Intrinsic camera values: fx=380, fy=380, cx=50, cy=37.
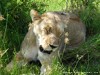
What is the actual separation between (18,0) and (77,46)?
124cm

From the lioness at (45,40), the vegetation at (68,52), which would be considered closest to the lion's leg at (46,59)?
the lioness at (45,40)

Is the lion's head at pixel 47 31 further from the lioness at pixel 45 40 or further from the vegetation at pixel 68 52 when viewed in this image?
the vegetation at pixel 68 52

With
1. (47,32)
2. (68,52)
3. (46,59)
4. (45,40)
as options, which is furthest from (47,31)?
(68,52)

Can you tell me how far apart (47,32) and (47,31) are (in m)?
0.02

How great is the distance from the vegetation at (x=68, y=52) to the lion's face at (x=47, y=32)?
221mm

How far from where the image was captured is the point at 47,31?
4.52m

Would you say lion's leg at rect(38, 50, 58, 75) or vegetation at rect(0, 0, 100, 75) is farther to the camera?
vegetation at rect(0, 0, 100, 75)

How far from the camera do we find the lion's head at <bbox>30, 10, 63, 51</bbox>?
4379 millimetres

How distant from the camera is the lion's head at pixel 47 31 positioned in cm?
438

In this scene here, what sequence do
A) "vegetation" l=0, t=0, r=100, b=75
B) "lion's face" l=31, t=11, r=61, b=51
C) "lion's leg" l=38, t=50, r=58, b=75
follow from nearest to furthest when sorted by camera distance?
"lion's face" l=31, t=11, r=61, b=51
"lion's leg" l=38, t=50, r=58, b=75
"vegetation" l=0, t=0, r=100, b=75

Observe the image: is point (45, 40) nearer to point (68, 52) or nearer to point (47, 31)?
point (47, 31)

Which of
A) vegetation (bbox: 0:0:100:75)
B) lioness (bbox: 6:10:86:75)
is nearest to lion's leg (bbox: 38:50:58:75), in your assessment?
lioness (bbox: 6:10:86:75)

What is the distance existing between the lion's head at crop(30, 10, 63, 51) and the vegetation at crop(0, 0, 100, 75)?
0.22 metres

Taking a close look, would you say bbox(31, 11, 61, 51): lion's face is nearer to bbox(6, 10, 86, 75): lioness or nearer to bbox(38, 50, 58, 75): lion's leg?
bbox(6, 10, 86, 75): lioness
